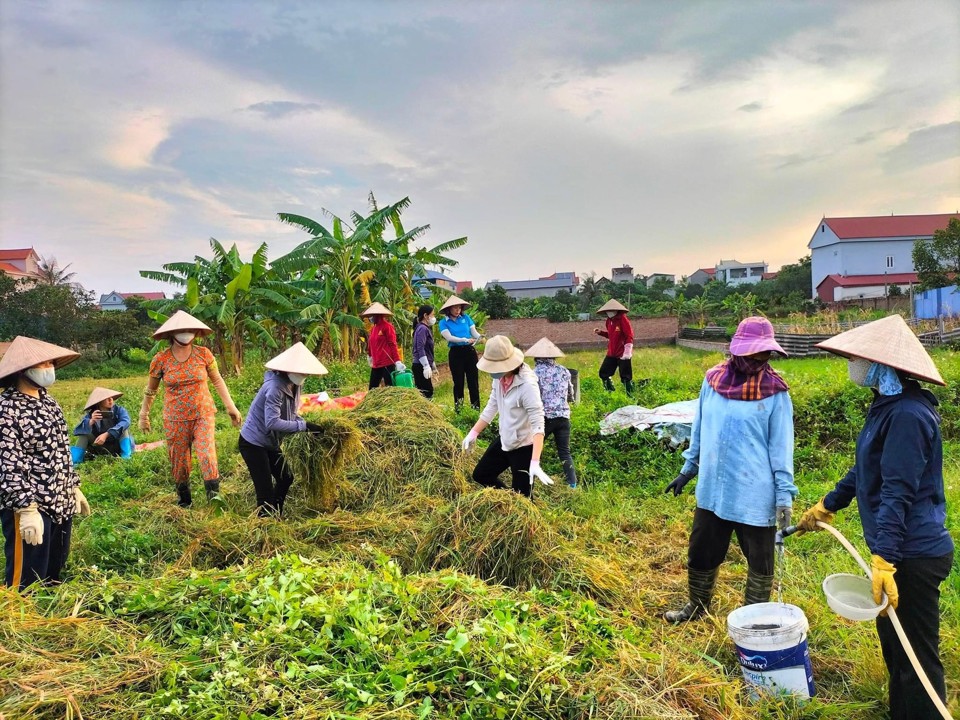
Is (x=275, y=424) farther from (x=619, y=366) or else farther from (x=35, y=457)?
(x=619, y=366)

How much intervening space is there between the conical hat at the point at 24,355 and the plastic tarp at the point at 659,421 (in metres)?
4.77

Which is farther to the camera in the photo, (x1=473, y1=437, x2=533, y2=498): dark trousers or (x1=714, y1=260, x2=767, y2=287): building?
(x1=714, y1=260, x2=767, y2=287): building

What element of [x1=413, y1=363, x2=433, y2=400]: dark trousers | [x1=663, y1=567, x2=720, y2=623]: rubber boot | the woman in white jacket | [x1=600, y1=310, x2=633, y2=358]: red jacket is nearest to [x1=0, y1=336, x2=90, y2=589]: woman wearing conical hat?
the woman in white jacket

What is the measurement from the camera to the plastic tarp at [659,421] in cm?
627

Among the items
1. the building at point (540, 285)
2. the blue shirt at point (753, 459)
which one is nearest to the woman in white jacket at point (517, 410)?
the blue shirt at point (753, 459)

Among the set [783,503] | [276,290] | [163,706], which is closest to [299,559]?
[163,706]

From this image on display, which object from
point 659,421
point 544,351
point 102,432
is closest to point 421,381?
point 544,351

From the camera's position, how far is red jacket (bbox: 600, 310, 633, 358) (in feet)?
26.4

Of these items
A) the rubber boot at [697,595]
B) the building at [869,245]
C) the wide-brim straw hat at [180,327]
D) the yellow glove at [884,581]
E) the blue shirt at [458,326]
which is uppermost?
the building at [869,245]

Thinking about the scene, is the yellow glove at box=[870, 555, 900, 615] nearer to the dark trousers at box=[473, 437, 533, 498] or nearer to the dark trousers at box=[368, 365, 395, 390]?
the dark trousers at box=[473, 437, 533, 498]

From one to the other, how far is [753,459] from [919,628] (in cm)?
90

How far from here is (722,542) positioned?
10.3ft

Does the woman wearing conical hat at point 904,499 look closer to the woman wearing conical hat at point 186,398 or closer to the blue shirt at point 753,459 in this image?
the blue shirt at point 753,459

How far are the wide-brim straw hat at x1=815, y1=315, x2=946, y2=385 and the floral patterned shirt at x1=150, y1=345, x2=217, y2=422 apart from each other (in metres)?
4.26
